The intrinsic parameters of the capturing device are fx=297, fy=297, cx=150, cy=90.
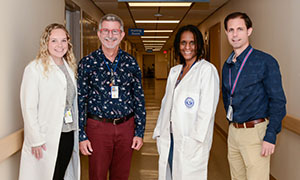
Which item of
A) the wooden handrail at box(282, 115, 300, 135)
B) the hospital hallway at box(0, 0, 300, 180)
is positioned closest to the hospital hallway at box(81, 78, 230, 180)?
the hospital hallway at box(0, 0, 300, 180)

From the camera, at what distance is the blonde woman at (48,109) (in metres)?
2.25

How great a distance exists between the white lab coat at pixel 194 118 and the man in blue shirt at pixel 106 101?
388 mm

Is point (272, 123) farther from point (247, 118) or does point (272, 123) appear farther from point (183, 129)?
point (183, 129)

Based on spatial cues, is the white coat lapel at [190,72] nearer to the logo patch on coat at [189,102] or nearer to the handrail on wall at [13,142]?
the logo patch on coat at [189,102]

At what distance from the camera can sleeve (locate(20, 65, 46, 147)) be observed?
7.31 feet

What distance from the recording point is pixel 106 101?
2326 mm

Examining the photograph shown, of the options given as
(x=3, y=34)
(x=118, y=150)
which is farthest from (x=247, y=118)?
(x=3, y=34)

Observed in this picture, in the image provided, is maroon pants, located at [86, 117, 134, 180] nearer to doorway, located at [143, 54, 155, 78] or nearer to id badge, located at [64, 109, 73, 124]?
id badge, located at [64, 109, 73, 124]

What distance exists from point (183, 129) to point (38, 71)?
3.93 ft

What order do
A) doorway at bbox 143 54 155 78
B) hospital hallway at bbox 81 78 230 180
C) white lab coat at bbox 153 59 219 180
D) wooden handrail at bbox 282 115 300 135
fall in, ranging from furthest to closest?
doorway at bbox 143 54 155 78 → hospital hallway at bbox 81 78 230 180 → wooden handrail at bbox 282 115 300 135 → white lab coat at bbox 153 59 219 180

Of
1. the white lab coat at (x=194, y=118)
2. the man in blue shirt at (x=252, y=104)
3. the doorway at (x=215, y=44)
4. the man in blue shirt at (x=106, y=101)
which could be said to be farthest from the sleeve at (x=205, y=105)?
the doorway at (x=215, y=44)

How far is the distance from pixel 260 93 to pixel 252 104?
0.10 metres

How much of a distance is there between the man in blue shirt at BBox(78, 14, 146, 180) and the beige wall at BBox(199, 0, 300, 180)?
1.81 m

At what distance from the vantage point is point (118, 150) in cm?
246
